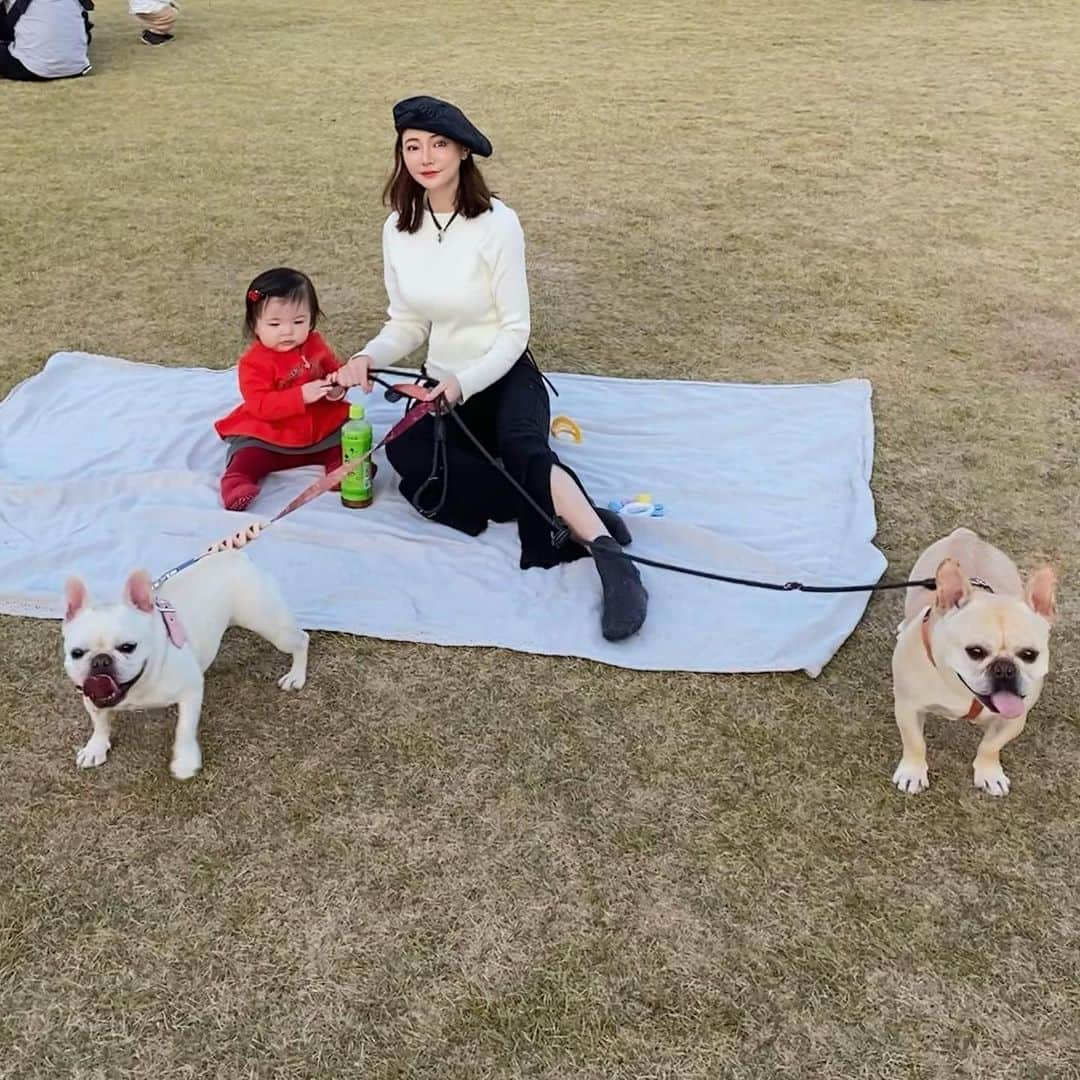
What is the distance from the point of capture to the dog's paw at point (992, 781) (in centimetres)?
236

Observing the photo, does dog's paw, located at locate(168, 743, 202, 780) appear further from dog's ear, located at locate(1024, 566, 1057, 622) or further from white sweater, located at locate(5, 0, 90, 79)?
white sweater, located at locate(5, 0, 90, 79)

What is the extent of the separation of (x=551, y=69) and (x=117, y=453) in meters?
6.59

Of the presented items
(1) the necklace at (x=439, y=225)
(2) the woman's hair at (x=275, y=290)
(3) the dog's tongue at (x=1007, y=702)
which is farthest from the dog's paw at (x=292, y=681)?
(3) the dog's tongue at (x=1007, y=702)

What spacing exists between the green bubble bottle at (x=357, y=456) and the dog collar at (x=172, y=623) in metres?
1.04

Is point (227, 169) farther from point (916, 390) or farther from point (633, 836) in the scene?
point (633, 836)

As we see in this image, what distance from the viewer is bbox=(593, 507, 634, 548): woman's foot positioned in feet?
10.4

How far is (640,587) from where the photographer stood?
2.91m

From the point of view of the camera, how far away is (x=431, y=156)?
9.75ft

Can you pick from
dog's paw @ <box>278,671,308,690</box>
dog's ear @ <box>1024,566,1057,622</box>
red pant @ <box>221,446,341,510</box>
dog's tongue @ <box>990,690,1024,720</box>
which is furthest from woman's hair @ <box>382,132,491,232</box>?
dog's tongue @ <box>990,690,1024,720</box>

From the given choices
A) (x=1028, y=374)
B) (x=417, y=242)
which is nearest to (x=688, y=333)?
(x=1028, y=374)

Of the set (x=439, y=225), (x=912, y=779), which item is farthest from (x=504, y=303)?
(x=912, y=779)

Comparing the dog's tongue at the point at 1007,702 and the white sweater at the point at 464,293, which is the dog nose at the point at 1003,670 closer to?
the dog's tongue at the point at 1007,702

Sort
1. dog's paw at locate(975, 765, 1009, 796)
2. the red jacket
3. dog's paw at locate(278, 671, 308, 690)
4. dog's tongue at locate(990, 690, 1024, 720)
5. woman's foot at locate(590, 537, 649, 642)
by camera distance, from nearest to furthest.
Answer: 1. dog's tongue at locate(990, 690, 1024, 720)
2. dog's paw at locate(975, 765, 1009, 796)
3. dog's paw at locate(278, 671, 308, 690)
4. woman's foot at locate(590, 537, 649, 642)
5. the red jacket

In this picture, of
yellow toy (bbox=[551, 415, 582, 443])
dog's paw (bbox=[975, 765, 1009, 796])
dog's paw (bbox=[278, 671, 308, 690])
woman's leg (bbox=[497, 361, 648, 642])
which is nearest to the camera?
dog's paw (bbox=[975, 765, 1009, 796])
